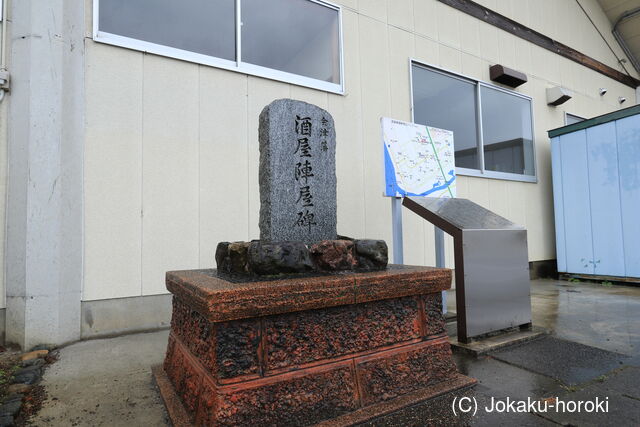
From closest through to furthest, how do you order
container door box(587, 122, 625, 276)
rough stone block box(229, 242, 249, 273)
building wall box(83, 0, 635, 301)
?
rough stone block box(229, 242, 249, 273)
building wall box(83, 0, 635, 301)
container door box(587, 122, 625, 276)

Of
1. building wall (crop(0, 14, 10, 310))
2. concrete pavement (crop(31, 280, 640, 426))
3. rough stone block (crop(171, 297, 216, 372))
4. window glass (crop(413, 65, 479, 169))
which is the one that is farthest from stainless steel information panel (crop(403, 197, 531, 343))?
building wall (crop(0, 14, 10, 310))

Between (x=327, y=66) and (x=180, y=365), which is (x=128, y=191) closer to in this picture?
(x=180, y=365)

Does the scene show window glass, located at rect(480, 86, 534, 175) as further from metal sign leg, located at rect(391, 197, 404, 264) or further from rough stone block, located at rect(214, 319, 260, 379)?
rough stone block, located at rect(214, 319, 260, 379)

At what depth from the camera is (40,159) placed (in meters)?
2.95

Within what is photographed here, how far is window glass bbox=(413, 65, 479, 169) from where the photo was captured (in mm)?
5395

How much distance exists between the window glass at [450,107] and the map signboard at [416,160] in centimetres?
168

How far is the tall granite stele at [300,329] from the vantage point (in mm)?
1546

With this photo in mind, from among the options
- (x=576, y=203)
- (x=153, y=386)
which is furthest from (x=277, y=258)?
(x=576, y=203)

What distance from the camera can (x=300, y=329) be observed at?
1.69 meters

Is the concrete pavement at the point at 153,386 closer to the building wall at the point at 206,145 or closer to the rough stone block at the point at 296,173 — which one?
the building wall at the point at 206,145

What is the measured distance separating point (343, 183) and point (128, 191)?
2.41m

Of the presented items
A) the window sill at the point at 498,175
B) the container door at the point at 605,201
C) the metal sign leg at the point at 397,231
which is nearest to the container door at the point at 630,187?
the container door at the point at 605,201

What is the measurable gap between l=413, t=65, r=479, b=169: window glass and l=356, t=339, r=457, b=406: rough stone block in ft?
13.0

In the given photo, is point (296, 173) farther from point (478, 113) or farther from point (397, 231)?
point (478, 113)
